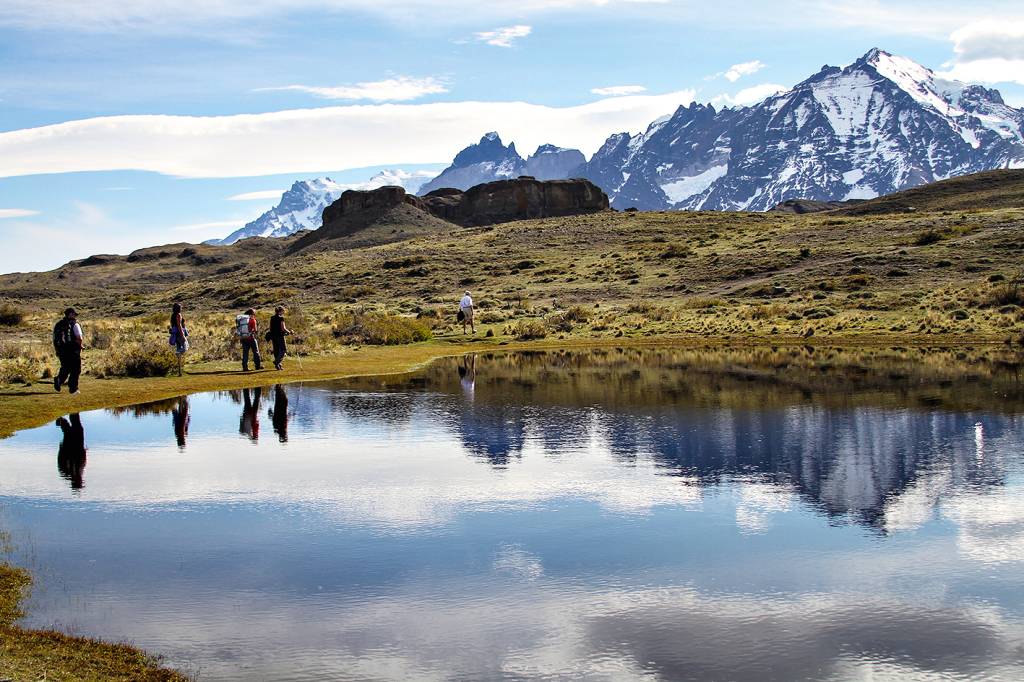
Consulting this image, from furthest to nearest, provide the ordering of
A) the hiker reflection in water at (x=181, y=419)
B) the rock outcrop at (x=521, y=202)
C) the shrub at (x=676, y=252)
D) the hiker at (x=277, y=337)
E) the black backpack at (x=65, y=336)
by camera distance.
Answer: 1. the rock outcrop at (x=521, y=202)
2. the shrub at (x=676, y=252)
3. the hiker at (x=277, y=337)
4. the black backpack at (x=65, y=336)
5. the hiker reflection in water at (x=181, y=419)

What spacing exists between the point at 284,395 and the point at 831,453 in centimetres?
1517

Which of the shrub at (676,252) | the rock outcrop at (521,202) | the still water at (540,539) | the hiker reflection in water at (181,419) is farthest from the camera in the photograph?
the rock outcrop at (521,202)

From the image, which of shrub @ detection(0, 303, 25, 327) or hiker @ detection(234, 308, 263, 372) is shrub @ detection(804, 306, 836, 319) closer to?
hiker @ detection(234, 308, 263, 372)

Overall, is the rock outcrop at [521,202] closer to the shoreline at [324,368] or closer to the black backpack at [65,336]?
the shoreline at [324,368]

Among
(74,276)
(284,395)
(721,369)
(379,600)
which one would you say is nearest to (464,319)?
(721,369)

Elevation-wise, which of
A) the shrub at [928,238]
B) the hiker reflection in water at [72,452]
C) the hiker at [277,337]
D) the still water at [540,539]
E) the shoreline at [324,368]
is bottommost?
the still water at [540,539]

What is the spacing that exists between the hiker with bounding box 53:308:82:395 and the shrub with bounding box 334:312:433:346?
20.8 m

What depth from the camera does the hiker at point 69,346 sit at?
83.7ft

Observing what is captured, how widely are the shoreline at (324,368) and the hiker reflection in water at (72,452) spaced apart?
696 millimetres

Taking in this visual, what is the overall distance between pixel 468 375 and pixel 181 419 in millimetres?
11285

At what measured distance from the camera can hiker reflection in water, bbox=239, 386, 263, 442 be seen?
2101 centimetres

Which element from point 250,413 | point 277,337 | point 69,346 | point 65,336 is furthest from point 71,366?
point 277,337

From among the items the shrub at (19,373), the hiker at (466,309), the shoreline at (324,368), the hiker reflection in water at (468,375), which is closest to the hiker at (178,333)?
the shoreline at (324,368)

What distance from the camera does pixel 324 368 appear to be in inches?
1359
